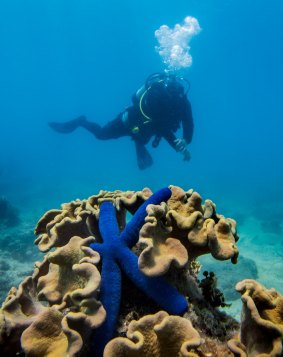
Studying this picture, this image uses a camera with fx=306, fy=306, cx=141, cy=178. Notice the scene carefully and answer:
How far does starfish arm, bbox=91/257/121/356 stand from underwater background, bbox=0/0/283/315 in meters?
21.6

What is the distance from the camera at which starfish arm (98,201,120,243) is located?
2391 mm

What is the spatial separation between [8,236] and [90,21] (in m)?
133

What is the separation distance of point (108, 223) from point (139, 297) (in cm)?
63

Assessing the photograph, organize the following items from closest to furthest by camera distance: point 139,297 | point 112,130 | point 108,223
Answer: point 139,297 < point 108,223 < point 112,130

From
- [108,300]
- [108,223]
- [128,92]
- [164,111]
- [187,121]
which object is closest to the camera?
[108,300]

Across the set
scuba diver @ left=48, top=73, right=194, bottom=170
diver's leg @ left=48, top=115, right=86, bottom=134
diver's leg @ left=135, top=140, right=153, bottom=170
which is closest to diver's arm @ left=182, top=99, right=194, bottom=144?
scuba diver @ left=48, top=73, right=194, bottom=170

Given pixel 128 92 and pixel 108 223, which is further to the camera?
pixel 128 92

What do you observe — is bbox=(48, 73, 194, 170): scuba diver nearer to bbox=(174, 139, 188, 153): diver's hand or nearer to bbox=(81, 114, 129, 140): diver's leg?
bbox=(174, 139, 188, 153): diver's hand

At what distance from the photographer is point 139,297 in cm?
240

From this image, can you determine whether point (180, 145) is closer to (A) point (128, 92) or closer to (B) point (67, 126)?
(B) point (67, 126)

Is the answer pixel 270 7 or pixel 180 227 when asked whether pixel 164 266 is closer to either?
pixel 180 227

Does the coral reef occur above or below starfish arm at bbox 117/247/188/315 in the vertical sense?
below

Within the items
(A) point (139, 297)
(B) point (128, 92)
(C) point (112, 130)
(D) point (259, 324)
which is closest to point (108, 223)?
(A) point (139, 297)

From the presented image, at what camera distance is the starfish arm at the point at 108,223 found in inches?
94.1
